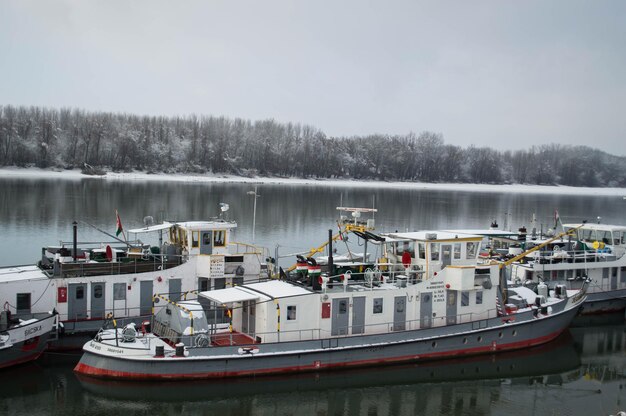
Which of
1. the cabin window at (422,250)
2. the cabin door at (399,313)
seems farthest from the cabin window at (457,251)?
the cabin door at (399,313)

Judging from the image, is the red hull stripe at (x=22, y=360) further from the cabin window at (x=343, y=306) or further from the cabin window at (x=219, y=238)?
the cabin window at (x=343, y=306)

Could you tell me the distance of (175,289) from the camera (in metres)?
26.0

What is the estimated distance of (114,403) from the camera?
65.6ft

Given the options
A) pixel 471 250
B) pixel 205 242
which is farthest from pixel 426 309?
pixel 205 242

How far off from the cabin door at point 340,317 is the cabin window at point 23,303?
35.5 feet

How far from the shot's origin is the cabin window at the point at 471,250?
82.8 feet

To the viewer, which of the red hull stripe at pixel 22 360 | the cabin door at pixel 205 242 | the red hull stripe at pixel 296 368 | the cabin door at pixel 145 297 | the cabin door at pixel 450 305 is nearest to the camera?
the red hull stripe at pixel 296 368

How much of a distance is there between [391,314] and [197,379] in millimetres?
7306

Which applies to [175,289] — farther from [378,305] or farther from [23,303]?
[378,305]

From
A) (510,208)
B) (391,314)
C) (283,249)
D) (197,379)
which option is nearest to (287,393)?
(197,379)

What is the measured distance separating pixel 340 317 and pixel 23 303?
11.2m

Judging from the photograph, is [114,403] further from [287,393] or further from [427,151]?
[427,151]

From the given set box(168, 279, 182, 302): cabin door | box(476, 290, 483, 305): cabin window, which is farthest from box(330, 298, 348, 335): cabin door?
box(168, 279, 182, 302): cabin door

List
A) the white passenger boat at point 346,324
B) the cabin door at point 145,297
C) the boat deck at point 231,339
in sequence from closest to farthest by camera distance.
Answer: the white passenger boat at point 346,324 < the boat deck at point 231,339 < the cabin door at point 145,297
